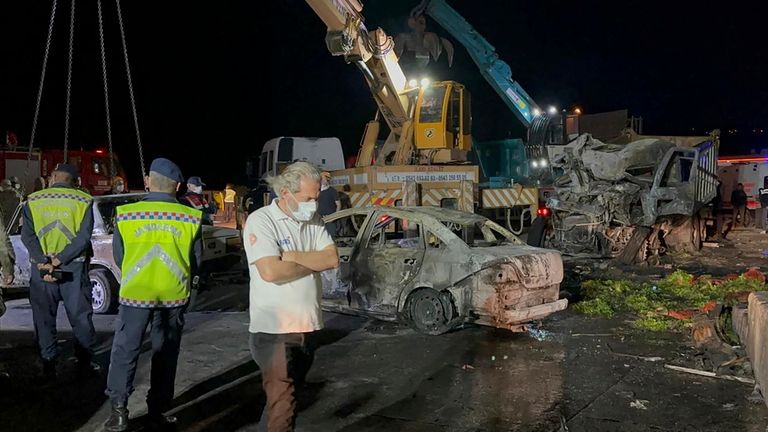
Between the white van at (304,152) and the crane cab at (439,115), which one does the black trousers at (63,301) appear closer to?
the crane cab at (439,115)

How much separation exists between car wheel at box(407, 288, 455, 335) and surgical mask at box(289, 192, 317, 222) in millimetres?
3580

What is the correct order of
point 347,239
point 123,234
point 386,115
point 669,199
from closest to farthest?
point 123,234 < point 347,239 < point 669,199 < point 386,115

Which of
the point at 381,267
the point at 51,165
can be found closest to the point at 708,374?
the point at 381,267

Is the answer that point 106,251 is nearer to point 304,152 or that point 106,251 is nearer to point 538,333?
point 538,333

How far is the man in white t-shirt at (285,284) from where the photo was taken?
3271mm

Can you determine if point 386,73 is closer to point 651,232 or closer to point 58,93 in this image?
point 651,232

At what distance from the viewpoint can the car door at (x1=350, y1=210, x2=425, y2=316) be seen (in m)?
7.00

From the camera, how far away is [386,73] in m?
13.1

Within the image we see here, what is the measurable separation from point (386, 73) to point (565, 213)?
4.74 meters

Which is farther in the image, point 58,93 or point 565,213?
point 58,93

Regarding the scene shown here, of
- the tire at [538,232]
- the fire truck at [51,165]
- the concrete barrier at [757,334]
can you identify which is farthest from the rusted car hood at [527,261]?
the fire truck at [51,165]

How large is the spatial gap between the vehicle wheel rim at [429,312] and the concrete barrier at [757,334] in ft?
9.28

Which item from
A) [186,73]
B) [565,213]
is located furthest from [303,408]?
[186,73]

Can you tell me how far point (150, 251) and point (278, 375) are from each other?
1.43 meters
